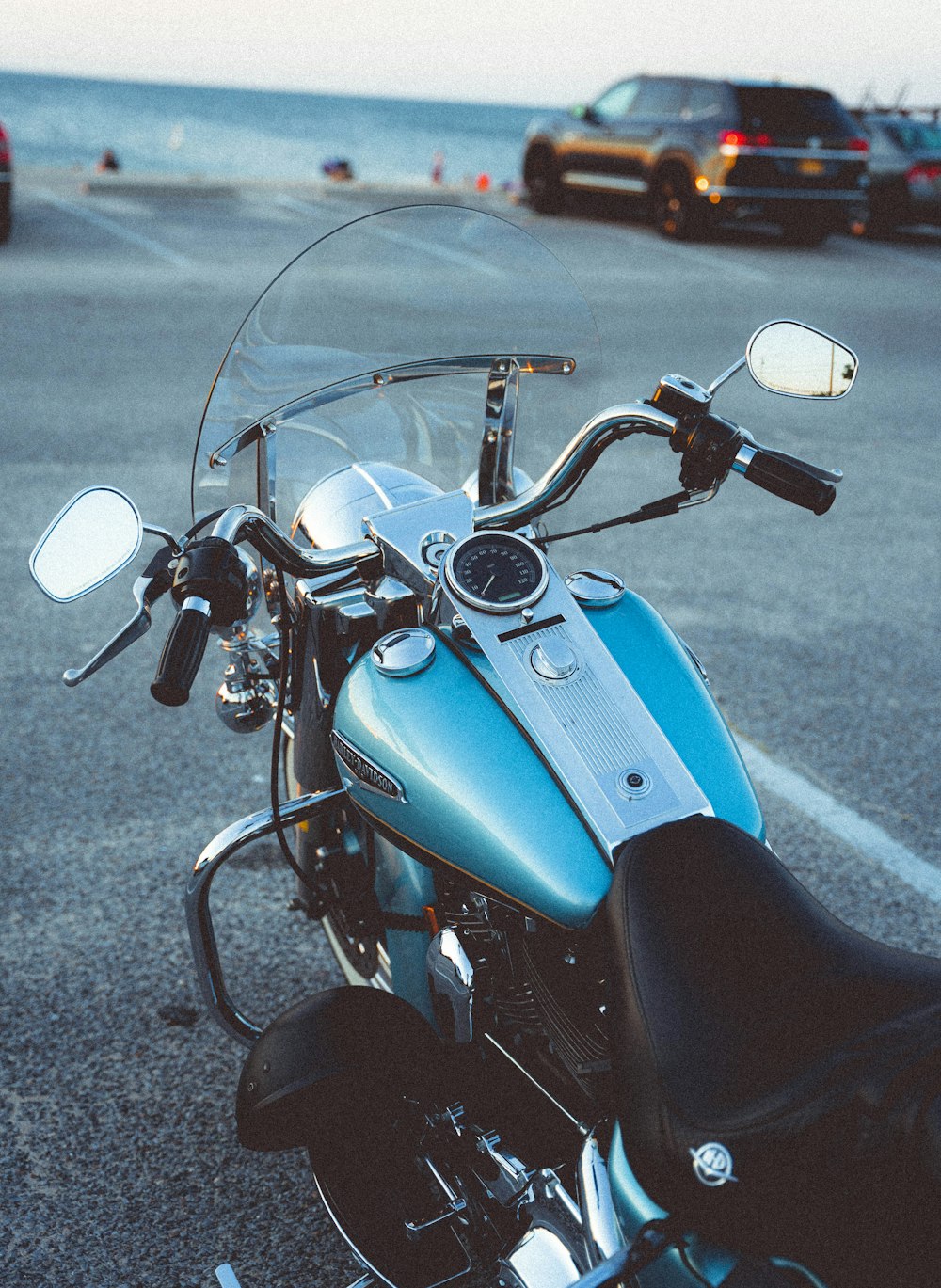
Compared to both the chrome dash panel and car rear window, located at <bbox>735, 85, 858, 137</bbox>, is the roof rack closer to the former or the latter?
car rear window, located at <bbox>735, 85, 858, 137</bbox>

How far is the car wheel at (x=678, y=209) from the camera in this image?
13102 millimetres

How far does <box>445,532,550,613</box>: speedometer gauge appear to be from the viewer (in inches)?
62.7

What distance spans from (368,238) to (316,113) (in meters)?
98.6

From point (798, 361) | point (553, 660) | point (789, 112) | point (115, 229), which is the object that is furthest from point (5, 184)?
point (553, 660)

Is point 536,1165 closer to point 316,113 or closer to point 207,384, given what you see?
point 207,384

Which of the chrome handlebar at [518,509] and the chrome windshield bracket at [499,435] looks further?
the chrome windshield bracket at [499,435]

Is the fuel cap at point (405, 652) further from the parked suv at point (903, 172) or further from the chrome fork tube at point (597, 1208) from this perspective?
the parked suv at point (903, 172)

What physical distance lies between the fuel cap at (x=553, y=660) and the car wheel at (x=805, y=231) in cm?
1300

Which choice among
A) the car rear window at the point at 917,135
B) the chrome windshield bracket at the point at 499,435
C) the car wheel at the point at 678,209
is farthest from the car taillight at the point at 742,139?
the chrome windshield bracket at the point at 499,435

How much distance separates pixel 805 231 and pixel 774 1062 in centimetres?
1422

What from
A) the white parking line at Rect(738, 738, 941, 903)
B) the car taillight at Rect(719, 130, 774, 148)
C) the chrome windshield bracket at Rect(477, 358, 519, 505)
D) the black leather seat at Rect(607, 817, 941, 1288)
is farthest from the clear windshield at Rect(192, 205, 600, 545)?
the car taillight at Rect(719, 130, 774, 148)

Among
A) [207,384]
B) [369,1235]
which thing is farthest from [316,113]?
[369,1235]

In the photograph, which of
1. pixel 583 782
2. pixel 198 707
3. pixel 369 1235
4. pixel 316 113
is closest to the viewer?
pixel 583 782

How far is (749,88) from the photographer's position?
12.9 meters
